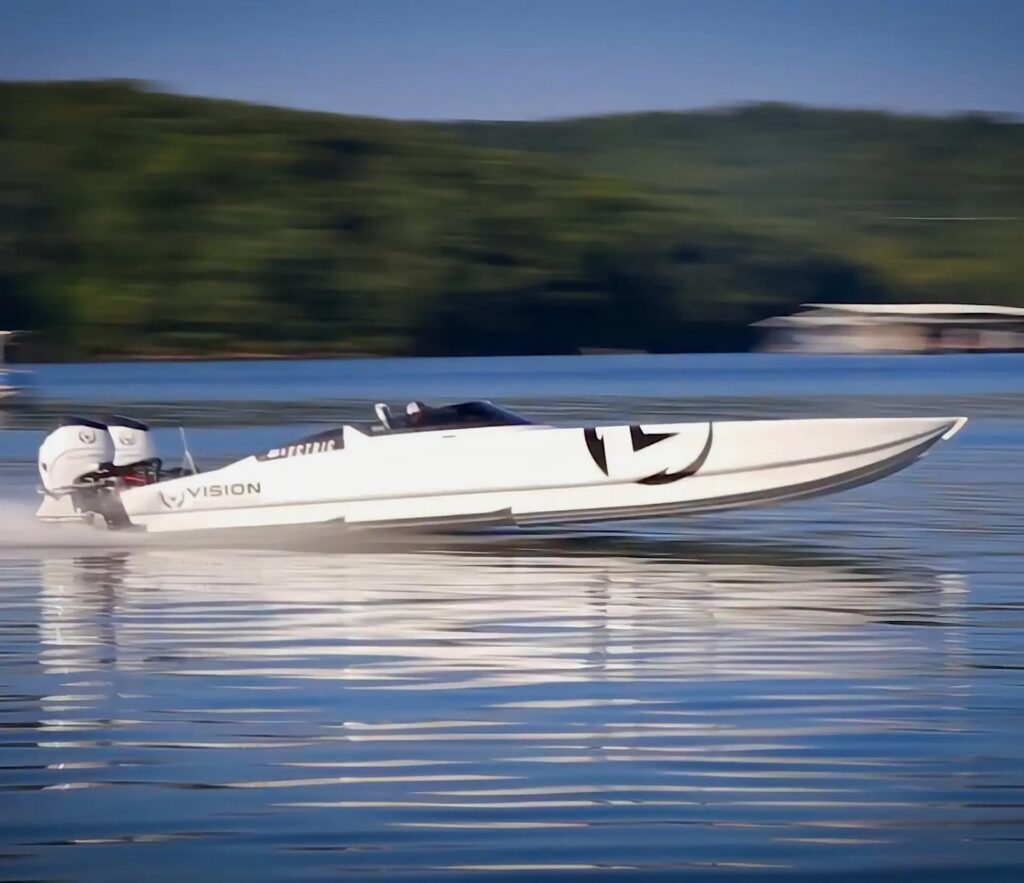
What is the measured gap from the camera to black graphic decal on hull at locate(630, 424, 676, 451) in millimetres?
16156

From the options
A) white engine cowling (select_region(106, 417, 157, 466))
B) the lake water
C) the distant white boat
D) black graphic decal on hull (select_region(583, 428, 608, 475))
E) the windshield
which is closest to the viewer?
the lake water

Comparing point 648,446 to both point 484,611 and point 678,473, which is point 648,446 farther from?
point 484,611

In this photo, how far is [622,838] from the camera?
22.3 feet

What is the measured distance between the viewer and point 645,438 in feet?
53.0

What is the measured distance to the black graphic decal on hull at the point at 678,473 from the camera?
16156 mm

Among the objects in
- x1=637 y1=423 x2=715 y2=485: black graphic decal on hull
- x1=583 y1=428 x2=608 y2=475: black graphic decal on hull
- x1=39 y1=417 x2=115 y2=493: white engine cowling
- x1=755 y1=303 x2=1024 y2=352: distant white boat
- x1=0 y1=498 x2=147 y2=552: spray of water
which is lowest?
x1=0 y1=498 x2=147 y2=552: spray of water

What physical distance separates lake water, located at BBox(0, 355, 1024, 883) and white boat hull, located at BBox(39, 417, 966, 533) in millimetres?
410

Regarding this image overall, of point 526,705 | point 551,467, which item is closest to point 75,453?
point 551,467

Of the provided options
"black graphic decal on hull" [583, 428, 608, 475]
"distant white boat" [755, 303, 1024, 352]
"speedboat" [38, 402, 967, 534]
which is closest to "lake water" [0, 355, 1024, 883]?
"speedboat" [38, 402, 967, 534]

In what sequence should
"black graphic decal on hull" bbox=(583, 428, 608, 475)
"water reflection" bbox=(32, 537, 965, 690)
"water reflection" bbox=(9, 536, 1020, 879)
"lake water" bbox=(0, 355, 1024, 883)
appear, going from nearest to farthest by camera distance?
"lake water" bbox=(0, 355, 1024, 883), "water reflection" bbox=(9, 536, 1020, 879), "water reflection" bbox=(32, 537, 965, 690), "black graphic decal on hull" bbox=(583, 428, 608, 475)

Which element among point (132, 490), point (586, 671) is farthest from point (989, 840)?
point (132, 490)

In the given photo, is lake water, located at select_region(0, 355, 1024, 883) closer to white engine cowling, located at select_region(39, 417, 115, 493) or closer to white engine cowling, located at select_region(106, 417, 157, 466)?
white engine cowling, located at select_region(39, 417, 115, 493)

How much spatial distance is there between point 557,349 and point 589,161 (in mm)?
39982

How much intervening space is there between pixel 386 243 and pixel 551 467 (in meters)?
99.9
